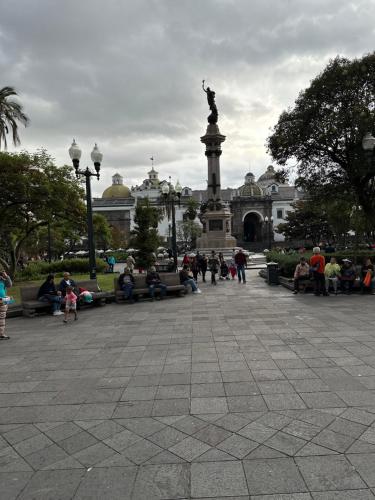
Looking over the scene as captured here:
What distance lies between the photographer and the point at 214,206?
28.7 m

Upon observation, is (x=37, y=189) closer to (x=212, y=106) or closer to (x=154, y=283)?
(x=154, y=283)

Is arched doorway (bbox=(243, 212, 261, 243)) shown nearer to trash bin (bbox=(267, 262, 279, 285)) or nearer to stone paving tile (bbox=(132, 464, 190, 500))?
trash bin (bbox=(267, 262, 279, 285))

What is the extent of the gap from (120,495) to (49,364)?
11.8 feet

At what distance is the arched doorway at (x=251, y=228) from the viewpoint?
8019 cm

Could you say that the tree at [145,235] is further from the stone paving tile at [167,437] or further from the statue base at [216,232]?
the stone paving tile at [167,437]

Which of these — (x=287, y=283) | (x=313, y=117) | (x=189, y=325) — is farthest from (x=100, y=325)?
(x=313, y=117)

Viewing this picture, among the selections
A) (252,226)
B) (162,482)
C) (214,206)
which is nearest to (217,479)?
(162,482)

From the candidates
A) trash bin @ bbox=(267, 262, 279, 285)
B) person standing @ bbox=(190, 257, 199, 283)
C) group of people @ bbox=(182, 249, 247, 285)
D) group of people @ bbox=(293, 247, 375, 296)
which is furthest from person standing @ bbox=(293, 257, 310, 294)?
person standing @ bbox=(190, 257, 199, 283)

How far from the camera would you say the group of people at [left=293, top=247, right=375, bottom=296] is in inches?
444

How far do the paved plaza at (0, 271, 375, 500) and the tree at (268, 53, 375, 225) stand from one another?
38.0ft

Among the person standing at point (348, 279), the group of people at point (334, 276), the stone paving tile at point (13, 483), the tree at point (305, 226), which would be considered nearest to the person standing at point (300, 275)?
the group of people at point (334, 276)

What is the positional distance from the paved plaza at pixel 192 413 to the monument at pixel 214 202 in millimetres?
20925

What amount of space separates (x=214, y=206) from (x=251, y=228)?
55.1 metres

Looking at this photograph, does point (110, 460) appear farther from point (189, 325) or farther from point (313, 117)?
point (313, 117)
